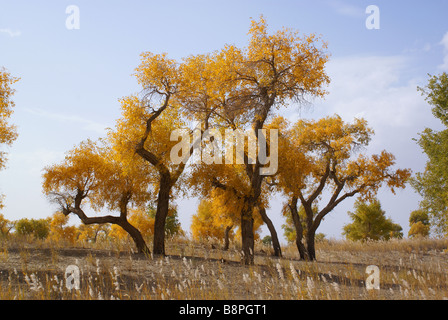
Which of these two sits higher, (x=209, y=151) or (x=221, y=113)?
(x=221, y=113)

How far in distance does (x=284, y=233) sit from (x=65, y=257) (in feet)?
163

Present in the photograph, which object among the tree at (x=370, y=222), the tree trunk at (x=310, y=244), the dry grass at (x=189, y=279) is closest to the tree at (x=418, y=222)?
the tree at (x=370, y=222)

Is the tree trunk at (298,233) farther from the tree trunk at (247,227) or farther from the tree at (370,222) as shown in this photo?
the tree at (370,222)

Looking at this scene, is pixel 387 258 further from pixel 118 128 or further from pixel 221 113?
pixel 118 128

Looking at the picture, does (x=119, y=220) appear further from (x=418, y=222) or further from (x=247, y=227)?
(x=418, y=222)

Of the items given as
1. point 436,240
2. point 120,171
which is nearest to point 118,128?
point 120,171

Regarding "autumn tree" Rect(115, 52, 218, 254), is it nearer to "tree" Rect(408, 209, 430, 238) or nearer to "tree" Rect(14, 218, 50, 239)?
"tree" Rect(14, 218, 50, 239)

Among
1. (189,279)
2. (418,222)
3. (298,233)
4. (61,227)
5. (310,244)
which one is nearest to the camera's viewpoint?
(189,279)

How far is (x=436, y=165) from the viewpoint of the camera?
78.2 ft

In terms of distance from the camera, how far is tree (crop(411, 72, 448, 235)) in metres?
23.9

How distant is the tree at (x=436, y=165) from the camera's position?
23.9 m

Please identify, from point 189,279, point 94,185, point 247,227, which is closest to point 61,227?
point 94,185

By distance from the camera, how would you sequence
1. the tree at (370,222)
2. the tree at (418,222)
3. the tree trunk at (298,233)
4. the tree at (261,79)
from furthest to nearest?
the tree at (418,222) < the tree at (370,222) < the tree trunk at (298,233) < the tree at (261,79)

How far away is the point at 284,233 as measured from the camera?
63625mm
